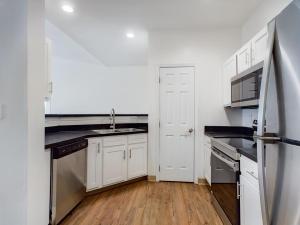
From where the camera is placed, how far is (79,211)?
2.62 meters

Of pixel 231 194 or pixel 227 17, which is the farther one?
pixel 227 17

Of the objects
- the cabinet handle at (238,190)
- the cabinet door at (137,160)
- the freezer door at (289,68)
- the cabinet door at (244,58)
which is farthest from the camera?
the cabinet door at (137,160)

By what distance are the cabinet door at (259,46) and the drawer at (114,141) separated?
2221 millimetres

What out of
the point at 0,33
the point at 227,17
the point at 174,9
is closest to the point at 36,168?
the point at 0,33

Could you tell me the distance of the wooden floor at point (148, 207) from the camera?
2.40 metres

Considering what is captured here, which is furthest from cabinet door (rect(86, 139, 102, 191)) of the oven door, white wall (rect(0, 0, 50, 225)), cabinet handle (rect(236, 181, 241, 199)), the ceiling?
cabinet handle (rect(236, 181, 241, 199))

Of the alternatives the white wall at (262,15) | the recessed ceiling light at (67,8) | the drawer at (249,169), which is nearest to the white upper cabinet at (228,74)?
the white wall at (262,15)

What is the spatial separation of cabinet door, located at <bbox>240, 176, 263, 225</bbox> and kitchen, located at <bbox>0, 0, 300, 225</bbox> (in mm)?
14

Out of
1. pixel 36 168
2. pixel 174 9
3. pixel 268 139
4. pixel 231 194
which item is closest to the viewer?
pixel 268 139

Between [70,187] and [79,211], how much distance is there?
0.37 meters

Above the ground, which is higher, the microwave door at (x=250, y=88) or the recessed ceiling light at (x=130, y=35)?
the recessed ceiling light at (x=130, y=35)

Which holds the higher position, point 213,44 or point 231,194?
point 213,44

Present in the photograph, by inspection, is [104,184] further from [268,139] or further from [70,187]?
[268,139]

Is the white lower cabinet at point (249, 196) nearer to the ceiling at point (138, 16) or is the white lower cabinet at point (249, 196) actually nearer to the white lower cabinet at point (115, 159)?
Result: the white lower cabinet at point (115, 159)
